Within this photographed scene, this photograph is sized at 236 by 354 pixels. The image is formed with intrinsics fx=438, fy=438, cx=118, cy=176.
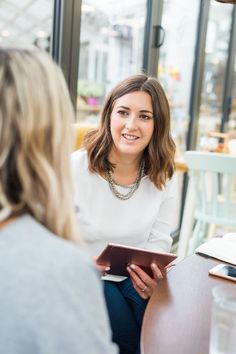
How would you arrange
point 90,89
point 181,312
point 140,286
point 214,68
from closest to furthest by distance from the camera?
point 181,312, point 140,286, point 90,89, point 214,68

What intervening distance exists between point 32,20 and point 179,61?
6.25 ft

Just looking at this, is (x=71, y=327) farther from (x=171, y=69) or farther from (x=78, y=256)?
(x=171, y=69)

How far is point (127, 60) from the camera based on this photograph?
10.1 feet

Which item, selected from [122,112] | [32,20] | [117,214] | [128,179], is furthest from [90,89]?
[117,214]

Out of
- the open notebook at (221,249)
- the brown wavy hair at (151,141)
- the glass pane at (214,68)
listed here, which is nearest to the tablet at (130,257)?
the open notebook at (221,249)

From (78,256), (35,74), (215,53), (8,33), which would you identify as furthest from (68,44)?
(215,53)

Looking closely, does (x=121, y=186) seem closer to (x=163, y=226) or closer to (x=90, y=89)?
(x=163, y=226)

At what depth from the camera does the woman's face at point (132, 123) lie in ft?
5.59

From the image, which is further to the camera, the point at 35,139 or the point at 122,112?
the point at 122,112

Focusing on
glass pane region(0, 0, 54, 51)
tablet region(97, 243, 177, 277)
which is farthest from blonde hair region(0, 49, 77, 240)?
glass pane region(0, 0, 54, 51)

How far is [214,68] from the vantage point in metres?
4.40

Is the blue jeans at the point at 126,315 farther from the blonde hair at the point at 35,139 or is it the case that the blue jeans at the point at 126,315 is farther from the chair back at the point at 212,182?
the chair back at the point at 212,182

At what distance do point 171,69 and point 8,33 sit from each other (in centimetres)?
195

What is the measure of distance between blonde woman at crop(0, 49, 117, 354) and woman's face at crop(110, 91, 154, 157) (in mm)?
986
